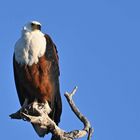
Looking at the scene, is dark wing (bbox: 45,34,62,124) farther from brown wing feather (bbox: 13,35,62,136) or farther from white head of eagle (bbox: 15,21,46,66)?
white head of eagle (bbox: 15,21,46,66)

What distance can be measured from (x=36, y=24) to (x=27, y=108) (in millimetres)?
1650

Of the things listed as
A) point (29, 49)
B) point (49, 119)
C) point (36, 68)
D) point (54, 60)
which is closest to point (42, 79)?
point (36, 68)

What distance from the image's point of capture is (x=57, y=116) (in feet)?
34.1

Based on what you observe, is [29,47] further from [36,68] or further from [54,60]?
[54,60]

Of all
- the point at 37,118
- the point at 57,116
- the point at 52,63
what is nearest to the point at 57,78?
the point at 52,63

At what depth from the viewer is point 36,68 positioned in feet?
35.7

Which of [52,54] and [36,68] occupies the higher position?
[52,54]

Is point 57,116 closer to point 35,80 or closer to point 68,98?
point 35,80

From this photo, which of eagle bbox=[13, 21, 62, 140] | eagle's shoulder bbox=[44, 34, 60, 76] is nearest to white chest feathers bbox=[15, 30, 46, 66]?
eagle bbox=[13, 21, 62, 140]

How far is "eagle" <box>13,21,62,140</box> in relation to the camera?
427 inches

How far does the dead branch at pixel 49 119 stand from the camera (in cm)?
870

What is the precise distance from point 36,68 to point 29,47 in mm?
367

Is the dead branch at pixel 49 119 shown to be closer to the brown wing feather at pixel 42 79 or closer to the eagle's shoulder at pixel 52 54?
the brown wing feather at pixel 42 79

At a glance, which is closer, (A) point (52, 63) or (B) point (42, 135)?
(B) point (42, 135)
